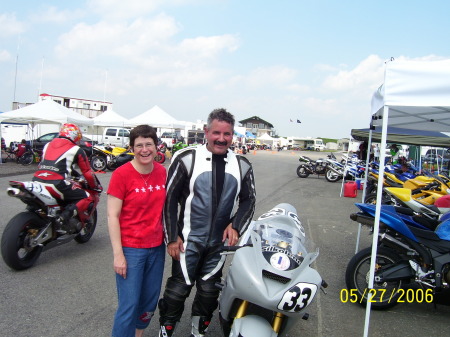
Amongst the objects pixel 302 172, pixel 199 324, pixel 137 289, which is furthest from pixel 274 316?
pixel 302 172

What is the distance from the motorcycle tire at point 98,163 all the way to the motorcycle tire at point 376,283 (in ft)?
43.2

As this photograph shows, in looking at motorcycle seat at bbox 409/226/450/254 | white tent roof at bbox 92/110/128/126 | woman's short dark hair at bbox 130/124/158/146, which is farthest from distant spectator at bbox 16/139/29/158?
motorcycle seat at bbox 409/226/450/254

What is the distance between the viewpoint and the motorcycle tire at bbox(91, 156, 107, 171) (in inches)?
590

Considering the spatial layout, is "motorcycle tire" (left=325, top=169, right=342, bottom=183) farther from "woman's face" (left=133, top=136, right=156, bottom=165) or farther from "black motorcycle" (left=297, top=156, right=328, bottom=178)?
"woman's face" (left=133, top=136, right=156, bottom=165)

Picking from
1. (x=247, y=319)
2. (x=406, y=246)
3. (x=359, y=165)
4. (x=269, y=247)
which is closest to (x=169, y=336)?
(x=247, y=319)

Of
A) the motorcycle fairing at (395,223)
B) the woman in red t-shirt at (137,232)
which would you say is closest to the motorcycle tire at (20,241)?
the woman in red t-shirt at (137,232)

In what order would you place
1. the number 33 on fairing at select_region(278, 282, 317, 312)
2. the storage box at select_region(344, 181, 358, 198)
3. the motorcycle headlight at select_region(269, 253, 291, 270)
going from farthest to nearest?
1. the storage box at select_region(344, 181, 358, 198)
2. the motorcycle headlight at select_region(269, 253, 291, 270)
3. the number 33 on fairing at select_region(278, 282, 317, 312)

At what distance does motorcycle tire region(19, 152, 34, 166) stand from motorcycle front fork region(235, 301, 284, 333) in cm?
1589

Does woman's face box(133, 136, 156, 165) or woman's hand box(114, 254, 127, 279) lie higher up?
woman's face box(133, 136, 156, 165)

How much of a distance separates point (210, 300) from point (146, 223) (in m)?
0.73

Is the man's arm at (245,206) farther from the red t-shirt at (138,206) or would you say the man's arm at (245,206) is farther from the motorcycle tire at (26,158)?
the motorcycle tire at (26,158)

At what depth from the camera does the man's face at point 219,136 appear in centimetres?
245

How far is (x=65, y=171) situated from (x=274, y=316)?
347cm
